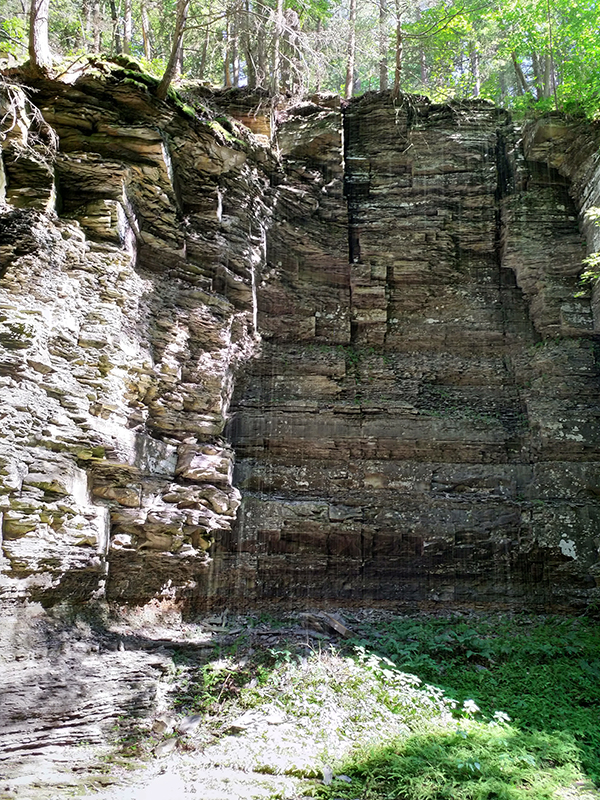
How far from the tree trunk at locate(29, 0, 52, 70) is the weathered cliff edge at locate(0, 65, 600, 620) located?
16.9 inches

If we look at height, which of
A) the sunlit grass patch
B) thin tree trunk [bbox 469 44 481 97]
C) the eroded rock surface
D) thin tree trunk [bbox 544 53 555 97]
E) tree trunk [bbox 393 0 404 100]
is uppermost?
thin tree trunk [bbox 469 44 481 97]

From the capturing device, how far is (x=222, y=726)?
19.9 feet

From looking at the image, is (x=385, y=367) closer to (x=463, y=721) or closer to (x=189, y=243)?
(x=189, y=243)

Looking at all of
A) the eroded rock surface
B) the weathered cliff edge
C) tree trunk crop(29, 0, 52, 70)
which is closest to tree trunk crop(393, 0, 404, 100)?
the weathered cliff edge

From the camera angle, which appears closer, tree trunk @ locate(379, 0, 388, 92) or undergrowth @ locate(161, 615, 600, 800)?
undergrowth @ locate(161, 615, 600, 800)

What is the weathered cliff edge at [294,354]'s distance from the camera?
24.0 feet

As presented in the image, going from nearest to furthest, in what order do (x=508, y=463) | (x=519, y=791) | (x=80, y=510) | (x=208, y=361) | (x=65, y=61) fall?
(x=519, y=791) → (x=80, y=510) → (x=65, y=61) → (x=208, y=361) → (x=508, y=463)

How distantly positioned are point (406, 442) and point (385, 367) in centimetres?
184

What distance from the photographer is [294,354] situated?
38.1 ft

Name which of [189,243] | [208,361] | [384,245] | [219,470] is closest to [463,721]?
[219,470]

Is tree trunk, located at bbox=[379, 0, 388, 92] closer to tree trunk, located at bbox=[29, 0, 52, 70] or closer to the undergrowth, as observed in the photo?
tree trunk, located at bbox=[29, 0, 52, 70]

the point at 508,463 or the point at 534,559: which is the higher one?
the point at 508,463

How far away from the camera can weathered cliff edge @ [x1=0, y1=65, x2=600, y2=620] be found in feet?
24.0

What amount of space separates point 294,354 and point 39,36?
6905 mm
